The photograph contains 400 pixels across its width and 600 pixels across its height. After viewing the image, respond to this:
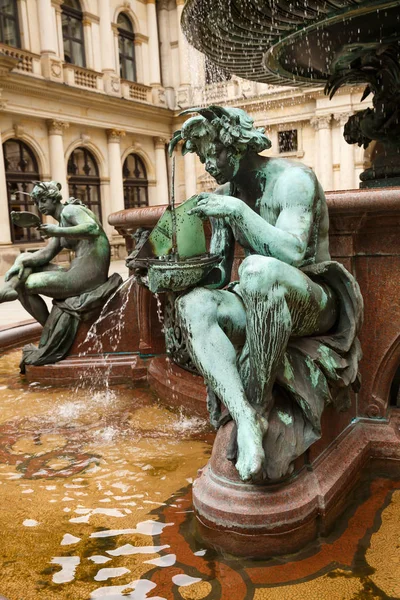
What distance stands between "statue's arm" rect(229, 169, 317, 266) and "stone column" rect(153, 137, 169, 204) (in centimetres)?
2372

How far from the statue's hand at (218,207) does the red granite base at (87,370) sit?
2312 mm

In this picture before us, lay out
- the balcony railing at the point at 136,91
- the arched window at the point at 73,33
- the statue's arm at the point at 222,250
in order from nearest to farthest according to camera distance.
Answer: the statue's arm at the point at 222,250, the arched window at the point at 73,33, the balcony railing at the point at 136,91

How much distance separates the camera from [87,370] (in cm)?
423

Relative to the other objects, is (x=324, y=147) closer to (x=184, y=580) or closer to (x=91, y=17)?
(x=91, y=17)

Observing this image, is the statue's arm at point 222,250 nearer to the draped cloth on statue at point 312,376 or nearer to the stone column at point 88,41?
the draped cloth on statue at point 312,376

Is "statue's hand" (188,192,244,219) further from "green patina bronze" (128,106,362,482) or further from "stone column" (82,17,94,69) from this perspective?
"stone column" (82,17,94,69)

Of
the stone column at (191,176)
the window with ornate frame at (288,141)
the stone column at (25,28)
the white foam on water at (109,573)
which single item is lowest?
the white foam on water at (109,573)

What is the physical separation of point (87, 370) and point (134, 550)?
2454 mm

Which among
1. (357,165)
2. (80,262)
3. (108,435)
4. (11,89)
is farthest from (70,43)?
(108,435)

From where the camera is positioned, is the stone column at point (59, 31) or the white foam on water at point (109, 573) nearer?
the white foam on water at point (109, 573)

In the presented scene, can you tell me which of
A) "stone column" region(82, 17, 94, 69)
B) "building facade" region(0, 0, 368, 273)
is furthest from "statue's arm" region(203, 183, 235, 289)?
"stone column" region(82, 17, 94, 69)

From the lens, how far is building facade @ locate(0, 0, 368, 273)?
61.9ft

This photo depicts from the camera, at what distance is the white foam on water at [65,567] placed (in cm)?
173

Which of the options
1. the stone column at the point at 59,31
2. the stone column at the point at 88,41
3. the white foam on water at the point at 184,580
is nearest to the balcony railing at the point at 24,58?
the stone column at the point at 59,31
